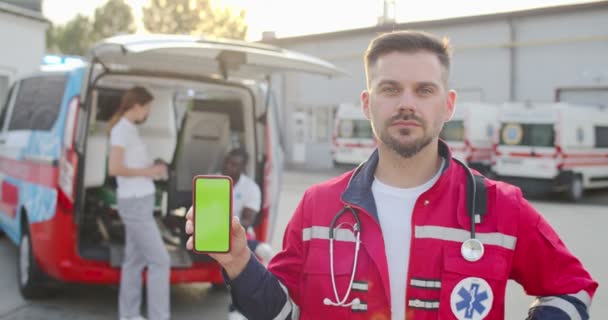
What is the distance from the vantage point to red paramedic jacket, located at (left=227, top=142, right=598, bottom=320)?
1.92 meters

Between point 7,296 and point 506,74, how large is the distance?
64.4ft

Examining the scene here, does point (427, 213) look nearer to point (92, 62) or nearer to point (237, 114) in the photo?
point (92, 62)

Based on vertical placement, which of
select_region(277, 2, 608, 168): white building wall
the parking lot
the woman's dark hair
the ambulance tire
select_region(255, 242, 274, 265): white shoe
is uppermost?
select_region(277, 2, 608, 168): white building wall

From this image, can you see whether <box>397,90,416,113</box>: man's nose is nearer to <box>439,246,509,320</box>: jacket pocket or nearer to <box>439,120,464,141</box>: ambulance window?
<box>439,246,509,320</box>: jacket pocket

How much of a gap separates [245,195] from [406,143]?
4.14 meters

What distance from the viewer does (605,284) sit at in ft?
24.2

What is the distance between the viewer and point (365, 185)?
2072 millimetres

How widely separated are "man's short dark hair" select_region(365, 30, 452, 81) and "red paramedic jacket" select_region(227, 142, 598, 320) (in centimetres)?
34


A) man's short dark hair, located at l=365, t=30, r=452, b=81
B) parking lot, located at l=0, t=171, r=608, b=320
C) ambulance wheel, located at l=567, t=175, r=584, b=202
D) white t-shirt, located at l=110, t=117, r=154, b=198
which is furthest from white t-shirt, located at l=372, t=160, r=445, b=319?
ambulance wheel, located at l=567, t=175, r=584, b=202

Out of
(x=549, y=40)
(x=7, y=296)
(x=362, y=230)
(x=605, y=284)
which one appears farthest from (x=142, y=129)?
(x=549, y=40)

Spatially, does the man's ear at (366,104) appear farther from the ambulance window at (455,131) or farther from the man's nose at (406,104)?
the ambulance window at (455,131)

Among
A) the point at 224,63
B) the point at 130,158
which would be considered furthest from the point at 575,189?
the point at 130,158

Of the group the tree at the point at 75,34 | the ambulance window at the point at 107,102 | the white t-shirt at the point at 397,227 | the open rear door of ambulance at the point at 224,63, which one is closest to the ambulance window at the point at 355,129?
the ambulance window at the point at 107,102

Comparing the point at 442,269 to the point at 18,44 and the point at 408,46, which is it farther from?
the point at 18,44
